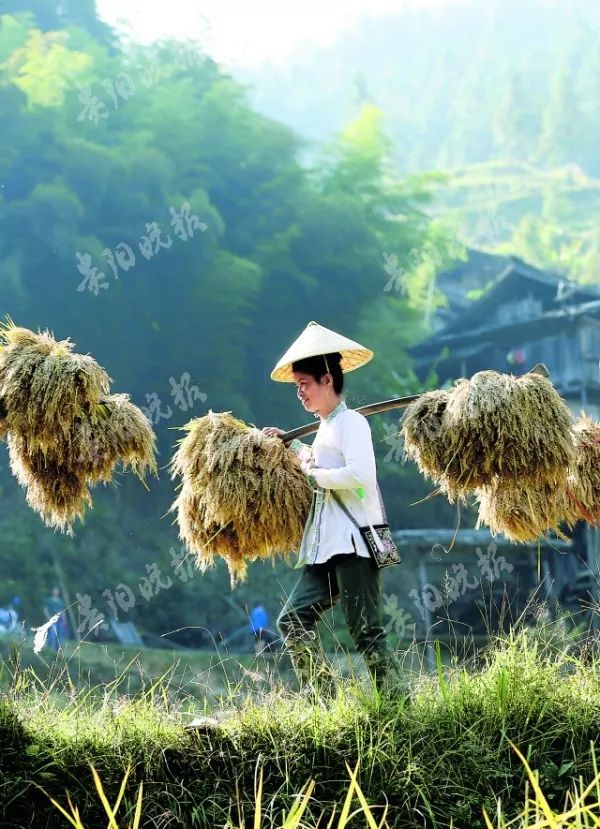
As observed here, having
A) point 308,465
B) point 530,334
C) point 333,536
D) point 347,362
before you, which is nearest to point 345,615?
point 333,536

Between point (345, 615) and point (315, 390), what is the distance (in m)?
0.85

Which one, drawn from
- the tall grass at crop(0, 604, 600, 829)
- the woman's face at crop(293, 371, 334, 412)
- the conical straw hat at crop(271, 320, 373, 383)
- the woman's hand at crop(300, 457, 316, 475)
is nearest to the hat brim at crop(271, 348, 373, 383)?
the conical straw hat at crop(271, 320, 373, 383)

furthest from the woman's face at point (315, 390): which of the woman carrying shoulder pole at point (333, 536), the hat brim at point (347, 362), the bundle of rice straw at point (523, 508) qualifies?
the bundle of rice straw at point (523, 508)

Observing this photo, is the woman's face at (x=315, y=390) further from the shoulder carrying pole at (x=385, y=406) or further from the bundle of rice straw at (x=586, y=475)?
the bundle of rice straw at (x=586, y=475)

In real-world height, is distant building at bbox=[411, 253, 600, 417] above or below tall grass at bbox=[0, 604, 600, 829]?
above

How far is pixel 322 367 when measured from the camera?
461cm

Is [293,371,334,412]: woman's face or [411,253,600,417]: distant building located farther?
[411,253,600,417]: distant building

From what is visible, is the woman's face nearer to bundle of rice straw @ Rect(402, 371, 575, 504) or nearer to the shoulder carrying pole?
the shoulder carrying pole

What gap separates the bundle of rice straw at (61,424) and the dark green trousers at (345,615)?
0.81 meters

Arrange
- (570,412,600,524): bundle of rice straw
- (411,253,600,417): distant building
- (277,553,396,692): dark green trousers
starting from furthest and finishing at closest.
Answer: (411,253,600,417): distant building < (570,412,600,524): bundle of rice straw < (277,553,396,692): dark green trousers

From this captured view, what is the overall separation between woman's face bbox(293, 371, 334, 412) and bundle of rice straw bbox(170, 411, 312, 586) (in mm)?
310

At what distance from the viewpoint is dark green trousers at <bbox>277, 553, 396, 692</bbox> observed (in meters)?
4.29

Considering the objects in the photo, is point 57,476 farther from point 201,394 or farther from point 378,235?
point 378,235

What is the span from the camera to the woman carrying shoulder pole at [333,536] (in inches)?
170
